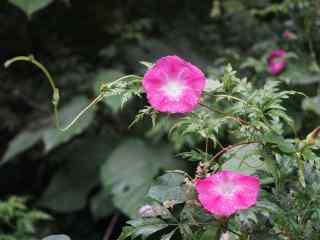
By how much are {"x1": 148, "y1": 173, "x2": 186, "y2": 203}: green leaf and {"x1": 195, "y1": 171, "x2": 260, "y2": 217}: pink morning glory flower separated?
43 millimetres

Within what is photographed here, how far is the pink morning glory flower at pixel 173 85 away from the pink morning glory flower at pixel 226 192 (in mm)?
85

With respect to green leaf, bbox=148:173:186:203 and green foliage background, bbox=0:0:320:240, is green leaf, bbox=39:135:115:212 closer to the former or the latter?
green foliage background, bbox=0:0:320:240

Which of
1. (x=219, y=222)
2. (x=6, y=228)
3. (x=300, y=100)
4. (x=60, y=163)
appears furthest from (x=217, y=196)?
(x=60, y=163)

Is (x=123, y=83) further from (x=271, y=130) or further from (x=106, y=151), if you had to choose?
(x=106, y=151)

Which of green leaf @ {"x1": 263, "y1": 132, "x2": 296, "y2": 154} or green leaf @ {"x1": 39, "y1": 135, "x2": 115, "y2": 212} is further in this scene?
green leaf @ {"x1": 39, "y1": 135, "x2": 115, "y2": 212}

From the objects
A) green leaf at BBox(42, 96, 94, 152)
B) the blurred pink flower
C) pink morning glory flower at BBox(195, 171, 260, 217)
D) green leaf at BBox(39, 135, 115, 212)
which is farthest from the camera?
green leaf at BBox(39, 135, 115, 212)

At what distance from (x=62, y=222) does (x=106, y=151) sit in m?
0.28

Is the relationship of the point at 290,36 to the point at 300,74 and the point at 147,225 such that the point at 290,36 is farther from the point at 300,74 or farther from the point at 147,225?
the point at 147,225

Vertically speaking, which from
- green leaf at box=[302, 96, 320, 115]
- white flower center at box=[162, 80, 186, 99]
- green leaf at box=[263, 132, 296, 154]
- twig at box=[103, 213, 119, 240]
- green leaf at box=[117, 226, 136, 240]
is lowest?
twig at box=[103, 213, 119, 240]

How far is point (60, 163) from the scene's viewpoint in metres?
2.31

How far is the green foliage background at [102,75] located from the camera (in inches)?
74.5

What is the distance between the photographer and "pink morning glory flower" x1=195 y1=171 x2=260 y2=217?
0.66 metres

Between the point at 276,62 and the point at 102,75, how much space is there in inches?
24.2

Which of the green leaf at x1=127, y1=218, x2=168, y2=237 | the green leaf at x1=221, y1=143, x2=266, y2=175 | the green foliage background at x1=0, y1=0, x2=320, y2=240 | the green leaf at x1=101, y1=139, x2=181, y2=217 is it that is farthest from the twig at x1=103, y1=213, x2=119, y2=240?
the green leaf at x1=127, y1=218, x2=168, y2=237
